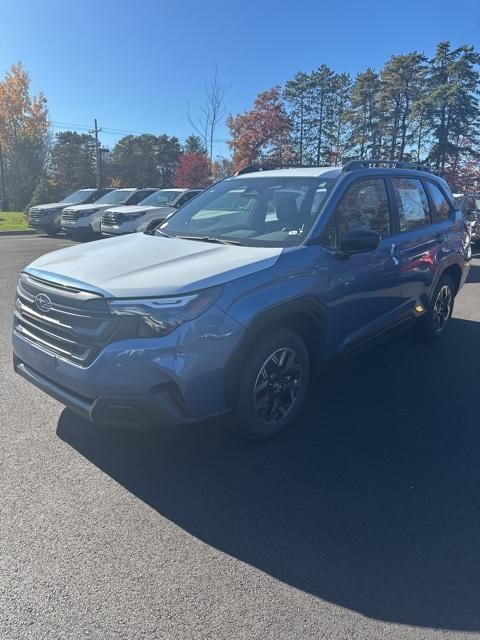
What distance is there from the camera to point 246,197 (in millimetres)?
4605

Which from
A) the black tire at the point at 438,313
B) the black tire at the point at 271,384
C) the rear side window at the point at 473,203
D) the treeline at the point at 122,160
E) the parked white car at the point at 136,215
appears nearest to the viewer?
the black tire at the point at 271,384

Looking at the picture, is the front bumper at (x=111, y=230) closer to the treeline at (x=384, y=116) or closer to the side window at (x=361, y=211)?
the side window at (x=361, y=211)

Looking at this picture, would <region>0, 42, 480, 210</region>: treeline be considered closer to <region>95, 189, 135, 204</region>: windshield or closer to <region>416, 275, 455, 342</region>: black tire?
<region>95, 189, 135, 204</region>: windshield

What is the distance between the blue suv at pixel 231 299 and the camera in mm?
2906

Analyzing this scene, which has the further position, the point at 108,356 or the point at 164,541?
the point at 108,356

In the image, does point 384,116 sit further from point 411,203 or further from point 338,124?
point 411,203

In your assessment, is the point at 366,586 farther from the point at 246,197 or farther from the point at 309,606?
the point at 246,197

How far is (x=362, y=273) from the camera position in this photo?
4234 millimetres

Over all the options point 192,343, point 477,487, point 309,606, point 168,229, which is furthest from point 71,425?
point 477,487

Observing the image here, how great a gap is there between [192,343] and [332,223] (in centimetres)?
169

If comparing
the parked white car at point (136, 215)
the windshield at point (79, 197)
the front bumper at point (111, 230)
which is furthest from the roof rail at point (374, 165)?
the windshield at point (79, 197)

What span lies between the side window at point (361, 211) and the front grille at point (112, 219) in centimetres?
1146

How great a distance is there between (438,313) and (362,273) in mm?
2338

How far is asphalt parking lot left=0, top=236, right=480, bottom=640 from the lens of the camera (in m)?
2.20
